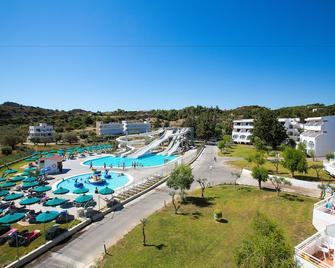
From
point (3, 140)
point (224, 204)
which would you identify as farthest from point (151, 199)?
point (3, 140)

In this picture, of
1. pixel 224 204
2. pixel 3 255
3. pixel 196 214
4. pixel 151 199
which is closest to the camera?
pixel 3 255

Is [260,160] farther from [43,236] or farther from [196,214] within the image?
[43,236]

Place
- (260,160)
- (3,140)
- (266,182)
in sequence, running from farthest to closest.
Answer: (3,140)
(260,160)
(266,182)

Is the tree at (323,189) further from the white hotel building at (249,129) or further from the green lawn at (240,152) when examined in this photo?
the white hotel building at (249,129)

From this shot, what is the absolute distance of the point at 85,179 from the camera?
35844 mm

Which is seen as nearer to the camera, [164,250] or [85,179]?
[164,250]

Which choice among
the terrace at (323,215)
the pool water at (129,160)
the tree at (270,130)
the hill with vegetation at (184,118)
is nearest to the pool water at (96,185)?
the pool water at (129,160)

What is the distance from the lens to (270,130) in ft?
183

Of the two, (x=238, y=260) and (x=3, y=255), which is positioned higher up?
(x=238, y=260)

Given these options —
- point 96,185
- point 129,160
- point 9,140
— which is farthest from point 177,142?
point 9,140

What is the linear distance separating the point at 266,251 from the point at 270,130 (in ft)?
167

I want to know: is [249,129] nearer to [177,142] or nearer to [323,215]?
[177,142]

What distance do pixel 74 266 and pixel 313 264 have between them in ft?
45.6

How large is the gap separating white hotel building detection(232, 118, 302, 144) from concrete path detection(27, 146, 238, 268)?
43.5m
